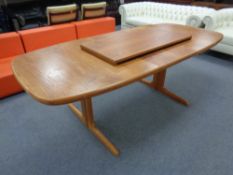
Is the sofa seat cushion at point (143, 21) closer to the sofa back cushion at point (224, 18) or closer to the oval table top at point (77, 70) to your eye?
the sofa back cushion at point (224, 18)

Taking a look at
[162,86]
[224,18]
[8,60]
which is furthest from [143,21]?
[8,60]

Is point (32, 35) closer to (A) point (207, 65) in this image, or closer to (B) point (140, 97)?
(B) point (140, 97)

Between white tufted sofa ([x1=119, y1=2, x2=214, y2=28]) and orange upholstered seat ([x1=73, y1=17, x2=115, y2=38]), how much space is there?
89cm

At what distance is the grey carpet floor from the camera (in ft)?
4.50

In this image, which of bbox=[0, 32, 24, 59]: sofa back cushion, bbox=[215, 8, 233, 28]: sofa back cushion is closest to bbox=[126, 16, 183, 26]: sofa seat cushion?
bbox=[215, 8, 233, 28]: sofa back cushion

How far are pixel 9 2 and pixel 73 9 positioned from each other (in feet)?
11.0

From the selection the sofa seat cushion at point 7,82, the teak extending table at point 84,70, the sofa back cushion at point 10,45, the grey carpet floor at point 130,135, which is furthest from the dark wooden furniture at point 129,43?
the sofa back cushion at point 10,45

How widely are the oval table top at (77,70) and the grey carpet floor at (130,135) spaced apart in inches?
28.7

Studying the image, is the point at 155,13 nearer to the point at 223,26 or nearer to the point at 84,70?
the point at 223,26

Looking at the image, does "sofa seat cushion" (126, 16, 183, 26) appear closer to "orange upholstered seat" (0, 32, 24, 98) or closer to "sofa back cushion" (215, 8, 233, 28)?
"sofa back cushion" (215, 8, 233, 28)

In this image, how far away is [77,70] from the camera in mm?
1142

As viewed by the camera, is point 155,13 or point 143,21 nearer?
point 143,21

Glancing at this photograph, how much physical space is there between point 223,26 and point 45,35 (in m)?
3.03

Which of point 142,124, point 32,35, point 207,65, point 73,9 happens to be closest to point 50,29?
point 32,35
